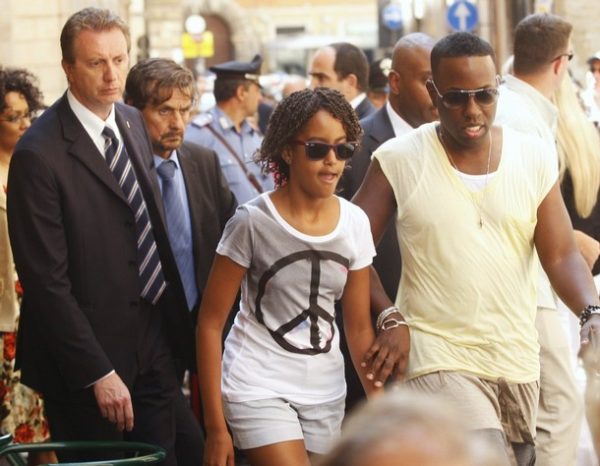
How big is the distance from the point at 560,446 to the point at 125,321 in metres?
1.73

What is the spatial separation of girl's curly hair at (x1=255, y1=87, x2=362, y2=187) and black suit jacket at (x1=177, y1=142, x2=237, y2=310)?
157cm

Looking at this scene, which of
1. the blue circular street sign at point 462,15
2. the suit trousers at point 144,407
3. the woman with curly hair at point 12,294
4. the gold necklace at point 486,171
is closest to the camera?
the gold necklace at point 486,171

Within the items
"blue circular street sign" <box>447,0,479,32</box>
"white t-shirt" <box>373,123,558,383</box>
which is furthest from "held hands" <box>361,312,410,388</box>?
"blue circular street sign" <box>447,0,479,32</box>

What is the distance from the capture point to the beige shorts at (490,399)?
5.14 meters

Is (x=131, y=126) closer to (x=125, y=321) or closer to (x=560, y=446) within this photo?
(x=125, y=321)

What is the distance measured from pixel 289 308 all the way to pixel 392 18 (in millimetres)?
32148

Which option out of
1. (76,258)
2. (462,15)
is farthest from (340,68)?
(462,15)


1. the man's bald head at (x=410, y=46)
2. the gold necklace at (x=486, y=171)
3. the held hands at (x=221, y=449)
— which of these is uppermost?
the man's bald head at (x=410, y=46)

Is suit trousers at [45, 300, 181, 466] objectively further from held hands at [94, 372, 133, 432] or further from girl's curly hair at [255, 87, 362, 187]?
girl's curly hair at [255, 87, 362, 187]

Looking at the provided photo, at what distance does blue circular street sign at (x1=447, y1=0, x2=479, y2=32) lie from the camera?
84.0 ft

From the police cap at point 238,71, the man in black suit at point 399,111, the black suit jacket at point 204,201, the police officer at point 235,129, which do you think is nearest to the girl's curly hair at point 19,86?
the black suit jacket at point 204,201

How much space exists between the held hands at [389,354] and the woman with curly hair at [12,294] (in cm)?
289

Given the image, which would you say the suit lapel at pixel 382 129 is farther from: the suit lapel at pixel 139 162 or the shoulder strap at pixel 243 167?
the shoulder strap at pixel 243 167

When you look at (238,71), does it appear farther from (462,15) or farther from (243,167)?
(462,15)
